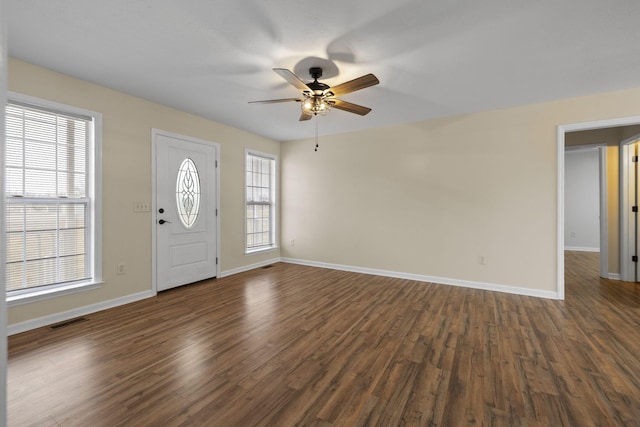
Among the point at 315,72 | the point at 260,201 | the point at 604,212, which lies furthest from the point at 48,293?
the point at 604,212

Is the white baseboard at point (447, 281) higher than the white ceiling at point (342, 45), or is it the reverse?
the white ceiling at point (342, 45)

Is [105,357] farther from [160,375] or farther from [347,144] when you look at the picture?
[347,144]

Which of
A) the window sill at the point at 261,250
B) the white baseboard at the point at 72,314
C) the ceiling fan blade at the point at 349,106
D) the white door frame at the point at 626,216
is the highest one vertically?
the ceiling fan blade at the point at 349,106

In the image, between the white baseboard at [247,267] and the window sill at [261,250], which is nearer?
the white baseboard at [247,267]

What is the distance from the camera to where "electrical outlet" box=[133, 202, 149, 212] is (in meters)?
3.51

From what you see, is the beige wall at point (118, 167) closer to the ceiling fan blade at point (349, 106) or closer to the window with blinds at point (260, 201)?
the window with blinds at point (260, 201)

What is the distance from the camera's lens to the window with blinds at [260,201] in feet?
17.5

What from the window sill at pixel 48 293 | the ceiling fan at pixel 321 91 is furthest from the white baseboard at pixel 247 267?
the ceiling fan at pixel 321 91

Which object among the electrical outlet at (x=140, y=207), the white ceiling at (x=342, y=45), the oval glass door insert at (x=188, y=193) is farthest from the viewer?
the oval glass door insert at (x=188, y=193)

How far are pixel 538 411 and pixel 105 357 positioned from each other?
3090 millimetres

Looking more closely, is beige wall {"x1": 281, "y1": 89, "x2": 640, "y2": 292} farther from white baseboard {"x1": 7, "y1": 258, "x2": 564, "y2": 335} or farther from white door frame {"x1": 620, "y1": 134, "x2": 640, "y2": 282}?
white door frame {"x1": 620, "y1": 134, "x2": 640, "y2": 282}

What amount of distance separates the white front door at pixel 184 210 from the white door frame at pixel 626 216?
6.48m

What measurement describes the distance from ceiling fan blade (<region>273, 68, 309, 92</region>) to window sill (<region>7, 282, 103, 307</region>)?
3.14 m

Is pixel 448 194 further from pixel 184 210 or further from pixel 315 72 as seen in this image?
pixel 184 210
